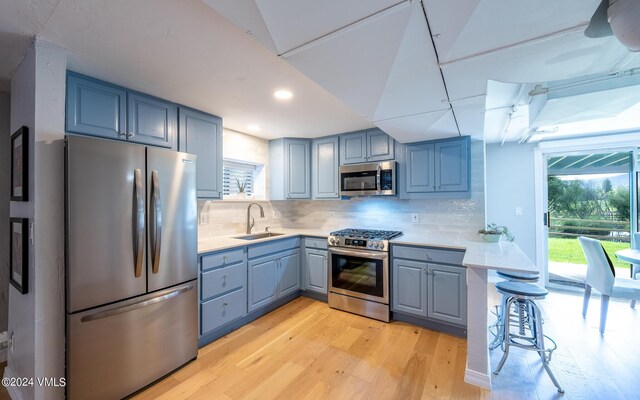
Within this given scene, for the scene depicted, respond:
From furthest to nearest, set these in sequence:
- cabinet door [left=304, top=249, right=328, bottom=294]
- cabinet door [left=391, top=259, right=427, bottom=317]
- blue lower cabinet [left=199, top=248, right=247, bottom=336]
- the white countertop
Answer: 1. cabinet door [left=304, top=249, right=328, bottom=294]
2. cabinet door [left=391, top=259, right=427, bottom=317]
3. blue lower cabinet [left=199, top=248, right=247, bottom=336]
4. the white countertop

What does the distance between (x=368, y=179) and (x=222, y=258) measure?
1959 mm

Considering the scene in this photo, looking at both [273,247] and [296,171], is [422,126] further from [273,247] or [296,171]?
[273,247]

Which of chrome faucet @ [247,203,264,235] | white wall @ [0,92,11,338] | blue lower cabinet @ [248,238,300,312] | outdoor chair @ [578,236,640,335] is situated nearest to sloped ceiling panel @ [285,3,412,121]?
blue lower cabinet @ [248,238,300,312]

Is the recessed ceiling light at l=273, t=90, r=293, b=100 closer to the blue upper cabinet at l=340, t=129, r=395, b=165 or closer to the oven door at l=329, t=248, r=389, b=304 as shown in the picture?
the blue upper cabinet at l=340, t=129, r=395, b=165

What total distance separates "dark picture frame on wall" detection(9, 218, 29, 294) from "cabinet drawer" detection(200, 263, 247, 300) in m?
1.09

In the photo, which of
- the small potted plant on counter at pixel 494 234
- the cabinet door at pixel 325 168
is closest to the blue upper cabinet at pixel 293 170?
the cabinet door at pixel 325 168

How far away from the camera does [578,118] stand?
2660 millimetres

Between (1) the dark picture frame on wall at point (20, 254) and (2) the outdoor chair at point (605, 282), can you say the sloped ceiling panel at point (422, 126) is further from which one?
(1) the dark picture frame on wall at point (20, 254)

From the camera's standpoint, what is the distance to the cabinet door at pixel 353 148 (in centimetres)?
346

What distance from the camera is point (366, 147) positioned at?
344 cm

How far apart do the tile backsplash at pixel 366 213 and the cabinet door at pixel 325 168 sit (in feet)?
1.15

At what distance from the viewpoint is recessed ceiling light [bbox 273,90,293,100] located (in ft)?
7.29

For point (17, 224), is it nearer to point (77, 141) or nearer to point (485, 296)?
point (77, 141)

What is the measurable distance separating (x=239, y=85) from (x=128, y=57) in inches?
28.3
